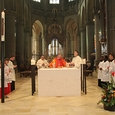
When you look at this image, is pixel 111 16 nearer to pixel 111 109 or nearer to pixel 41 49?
pixel 111 109

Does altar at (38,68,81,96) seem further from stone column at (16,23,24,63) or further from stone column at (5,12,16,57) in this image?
stone column at (16,23,24,63)

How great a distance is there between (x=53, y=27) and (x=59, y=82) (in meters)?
25.3

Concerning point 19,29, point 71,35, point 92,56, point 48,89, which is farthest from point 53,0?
point 48,89

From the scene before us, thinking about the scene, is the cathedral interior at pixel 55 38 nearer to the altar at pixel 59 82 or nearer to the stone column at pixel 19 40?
the stone column at pixel 19 40

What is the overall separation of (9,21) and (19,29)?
5220mm

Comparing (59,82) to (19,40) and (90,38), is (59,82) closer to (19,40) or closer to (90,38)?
(90,38)

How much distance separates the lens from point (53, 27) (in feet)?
105

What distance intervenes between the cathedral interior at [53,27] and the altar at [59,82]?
9.31 metres

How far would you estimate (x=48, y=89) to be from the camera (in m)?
7.42

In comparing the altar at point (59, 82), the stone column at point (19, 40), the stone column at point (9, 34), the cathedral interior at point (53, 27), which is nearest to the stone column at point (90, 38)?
the cathedral interior at point (53, 27)

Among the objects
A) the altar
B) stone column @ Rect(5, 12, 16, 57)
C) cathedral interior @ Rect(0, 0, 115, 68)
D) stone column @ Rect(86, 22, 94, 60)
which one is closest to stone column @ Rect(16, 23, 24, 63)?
cathedral interior @ Rect(0, 0, 115, 68)

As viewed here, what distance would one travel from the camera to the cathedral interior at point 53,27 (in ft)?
61.7

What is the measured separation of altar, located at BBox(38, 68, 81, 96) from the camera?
24.1ft

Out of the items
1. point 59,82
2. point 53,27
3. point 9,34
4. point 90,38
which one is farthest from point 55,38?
point 59,82
